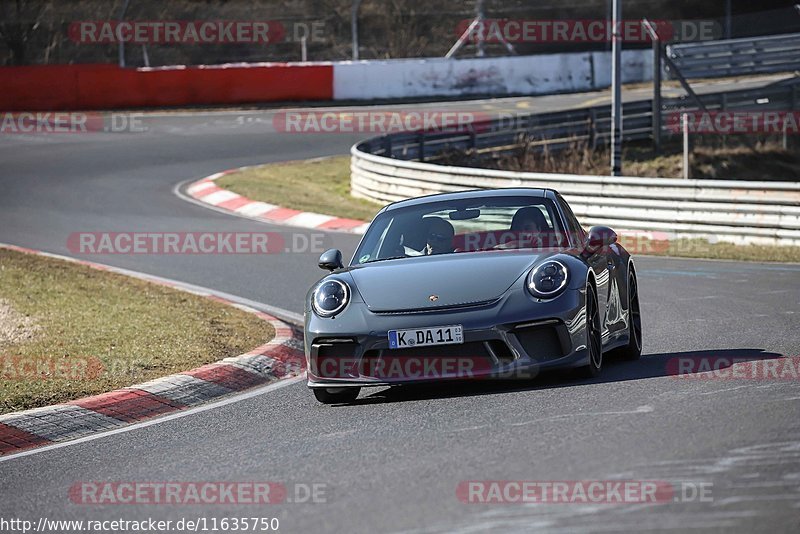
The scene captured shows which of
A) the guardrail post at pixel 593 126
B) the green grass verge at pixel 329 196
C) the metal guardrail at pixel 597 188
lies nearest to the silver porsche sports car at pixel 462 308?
the green grass verge at pixel 329 196

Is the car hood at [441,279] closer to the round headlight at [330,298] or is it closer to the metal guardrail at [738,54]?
the round headlight at [330,298]

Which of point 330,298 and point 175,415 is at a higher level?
point 330,298

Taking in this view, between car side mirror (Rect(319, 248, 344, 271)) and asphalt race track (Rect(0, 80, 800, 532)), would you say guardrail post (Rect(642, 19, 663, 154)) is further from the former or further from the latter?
car side mirror (Rect(319, 248, 344, 271))

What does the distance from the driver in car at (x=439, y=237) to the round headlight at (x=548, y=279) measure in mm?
961

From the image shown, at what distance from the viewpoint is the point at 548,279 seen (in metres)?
7.97

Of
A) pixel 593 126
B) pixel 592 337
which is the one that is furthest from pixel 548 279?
pixel 593 126

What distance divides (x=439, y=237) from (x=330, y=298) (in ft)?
3.57

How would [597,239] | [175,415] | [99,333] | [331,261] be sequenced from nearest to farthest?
[175,415], [597,239], [331,261], [99,333]

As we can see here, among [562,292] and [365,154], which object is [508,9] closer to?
[365,154]

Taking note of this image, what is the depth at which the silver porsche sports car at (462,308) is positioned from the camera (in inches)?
305

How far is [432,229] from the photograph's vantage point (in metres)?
9.02

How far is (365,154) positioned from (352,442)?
17.5m

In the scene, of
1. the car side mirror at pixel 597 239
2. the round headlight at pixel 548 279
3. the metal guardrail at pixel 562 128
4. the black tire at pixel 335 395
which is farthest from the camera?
the metal guardrail at pixel 562 128

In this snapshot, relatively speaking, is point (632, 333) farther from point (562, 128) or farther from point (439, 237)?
Answer: point (562, 128)
